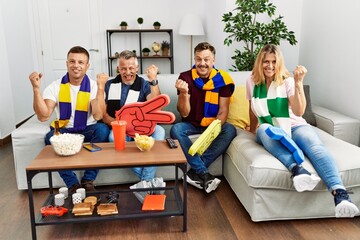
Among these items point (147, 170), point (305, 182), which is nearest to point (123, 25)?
point (147, 170)

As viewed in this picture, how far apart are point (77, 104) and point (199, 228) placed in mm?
1176

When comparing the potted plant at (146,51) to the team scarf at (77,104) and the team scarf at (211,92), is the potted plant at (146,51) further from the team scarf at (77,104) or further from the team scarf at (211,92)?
Answer: the team scarf at (77,104)

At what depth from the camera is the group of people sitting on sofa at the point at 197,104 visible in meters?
2.27

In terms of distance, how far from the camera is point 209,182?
8.30ft

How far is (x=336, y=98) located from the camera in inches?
129

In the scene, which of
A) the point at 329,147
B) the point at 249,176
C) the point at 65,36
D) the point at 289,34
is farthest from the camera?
the point at 65,36

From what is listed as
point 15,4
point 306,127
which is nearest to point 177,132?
point 306,127

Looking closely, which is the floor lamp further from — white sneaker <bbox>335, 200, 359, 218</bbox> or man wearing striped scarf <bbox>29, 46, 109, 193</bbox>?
white sneaker <bbox>335, 200, 359, 218</bbox>

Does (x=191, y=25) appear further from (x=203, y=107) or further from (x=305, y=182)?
(x=305, y=182)

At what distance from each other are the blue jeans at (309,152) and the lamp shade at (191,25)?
2.83 metres

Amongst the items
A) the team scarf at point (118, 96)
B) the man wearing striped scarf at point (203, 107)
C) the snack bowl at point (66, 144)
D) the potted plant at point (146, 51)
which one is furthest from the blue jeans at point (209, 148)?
the potted plant at point (146, 51)

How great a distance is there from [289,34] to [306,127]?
1443 mm

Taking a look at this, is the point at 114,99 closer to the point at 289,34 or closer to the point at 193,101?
the point at 193,101

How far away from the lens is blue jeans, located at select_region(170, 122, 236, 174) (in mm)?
2598
